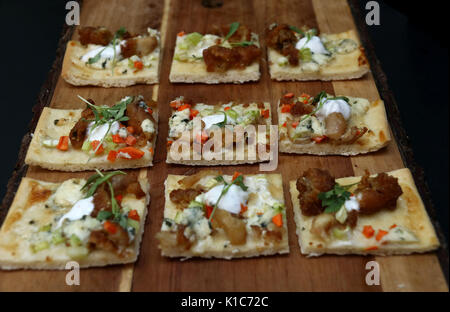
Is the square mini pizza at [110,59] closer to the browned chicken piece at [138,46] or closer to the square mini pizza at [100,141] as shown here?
the browned chicken piece at [138,46]

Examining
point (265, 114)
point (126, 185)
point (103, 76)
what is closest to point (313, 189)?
point (265, 114)

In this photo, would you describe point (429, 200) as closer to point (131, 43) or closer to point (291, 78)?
point (291, 78)

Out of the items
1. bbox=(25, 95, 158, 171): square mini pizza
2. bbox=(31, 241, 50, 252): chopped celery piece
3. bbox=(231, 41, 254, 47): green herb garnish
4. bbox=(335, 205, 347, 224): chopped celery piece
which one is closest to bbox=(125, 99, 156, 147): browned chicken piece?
bbox=(25, 95, 158, 171): square mini pizza

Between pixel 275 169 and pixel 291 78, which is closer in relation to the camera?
pixel 275 169

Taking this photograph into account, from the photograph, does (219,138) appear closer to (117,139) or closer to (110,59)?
(117,139)

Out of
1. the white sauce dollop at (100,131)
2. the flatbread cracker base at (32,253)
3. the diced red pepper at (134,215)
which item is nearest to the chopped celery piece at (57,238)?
the flatbread cracker base at (32,253)
